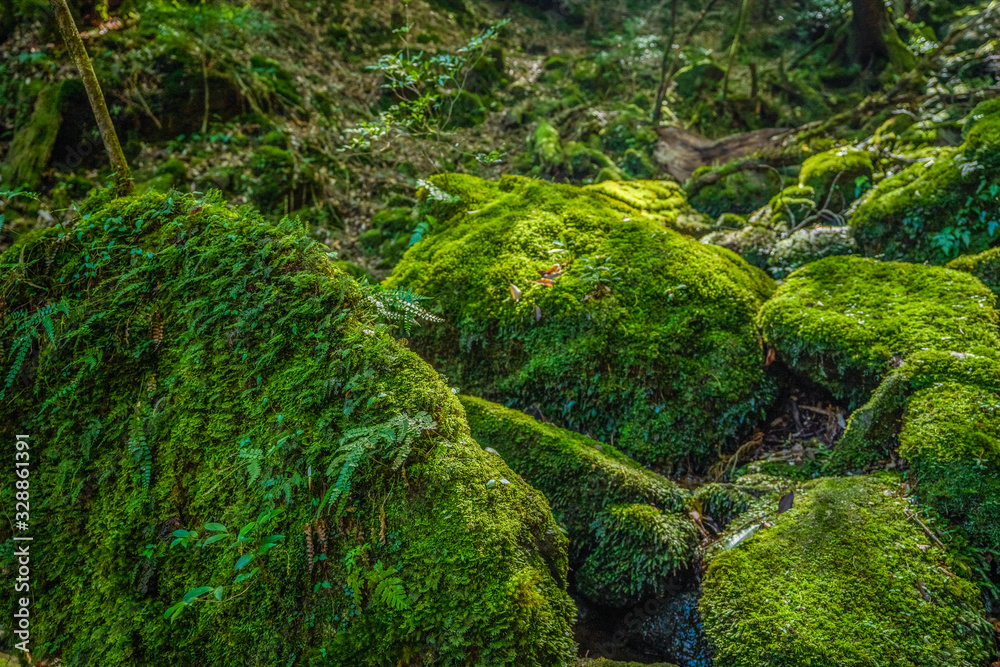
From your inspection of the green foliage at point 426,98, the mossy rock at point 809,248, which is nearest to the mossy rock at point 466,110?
the green foliage at point 426,98

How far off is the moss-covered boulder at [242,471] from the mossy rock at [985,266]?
13.9 ft

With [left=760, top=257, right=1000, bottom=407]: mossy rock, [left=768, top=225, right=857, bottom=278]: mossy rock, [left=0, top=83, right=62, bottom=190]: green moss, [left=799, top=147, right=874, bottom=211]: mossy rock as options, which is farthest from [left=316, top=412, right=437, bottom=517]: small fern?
[left=0, top=83, right=62, bottom=190]: green moss

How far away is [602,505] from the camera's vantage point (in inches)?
128

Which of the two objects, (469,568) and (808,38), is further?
(808,38)

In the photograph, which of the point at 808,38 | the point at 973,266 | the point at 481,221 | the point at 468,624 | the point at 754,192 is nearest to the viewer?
the point at 468,624

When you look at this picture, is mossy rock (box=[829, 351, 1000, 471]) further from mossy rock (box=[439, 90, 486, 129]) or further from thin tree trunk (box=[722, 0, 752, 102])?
mossy rock (box=[439, 90, 486, 129])

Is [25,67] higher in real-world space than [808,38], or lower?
lower

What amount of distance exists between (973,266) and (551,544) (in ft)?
14.4

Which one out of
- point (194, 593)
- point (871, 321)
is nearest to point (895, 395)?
point (871, 321)

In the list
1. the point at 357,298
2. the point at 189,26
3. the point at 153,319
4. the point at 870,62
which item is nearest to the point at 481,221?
the point at 357,298

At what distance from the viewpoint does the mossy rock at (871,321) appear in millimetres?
3531

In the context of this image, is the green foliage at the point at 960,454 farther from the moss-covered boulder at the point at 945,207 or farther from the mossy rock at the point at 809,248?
the moss-covered boulder at the point at 945,207

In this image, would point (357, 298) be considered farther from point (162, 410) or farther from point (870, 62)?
point (870, 62)

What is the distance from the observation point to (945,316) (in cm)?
365
